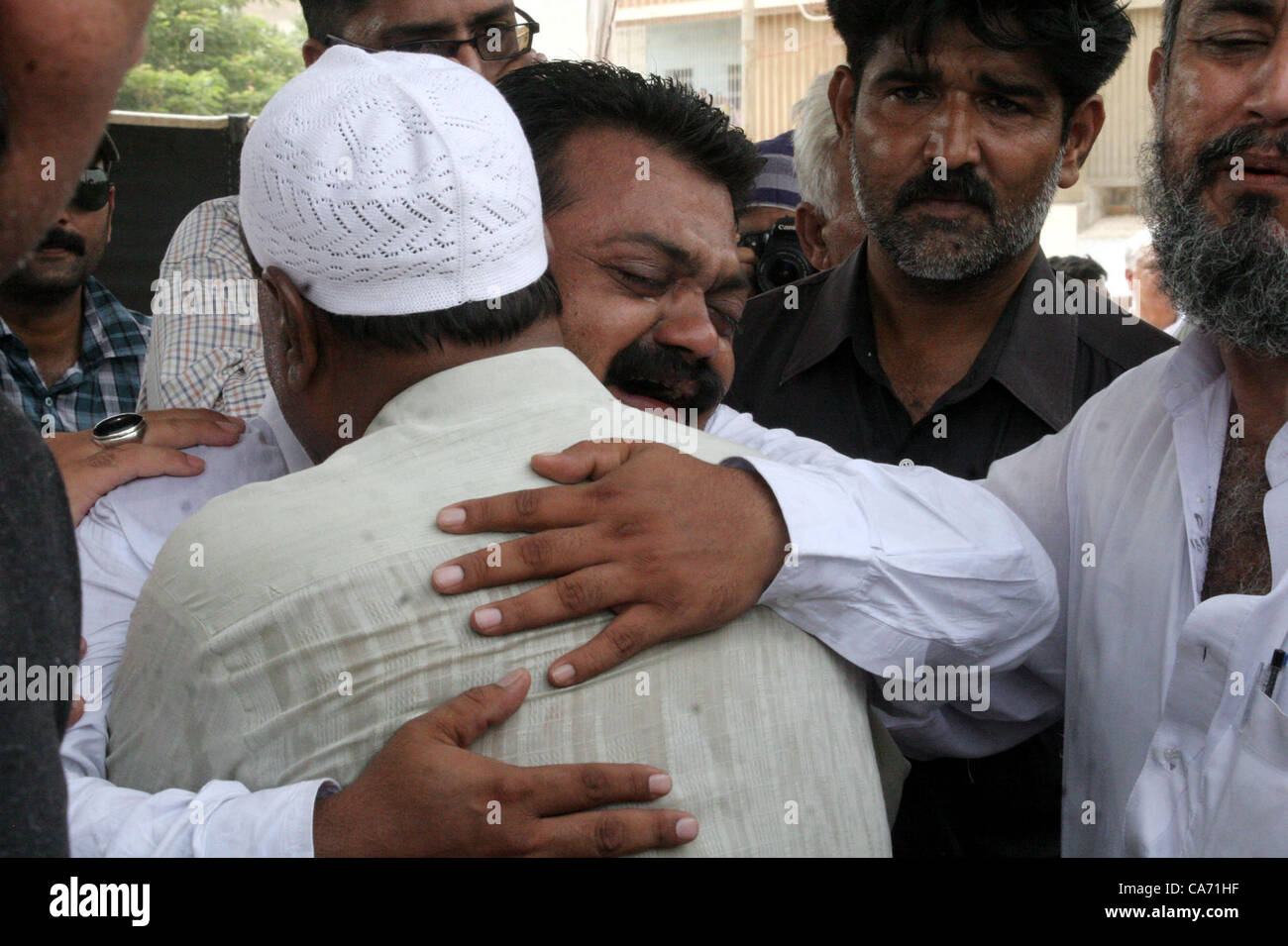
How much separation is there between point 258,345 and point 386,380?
54.0 inches

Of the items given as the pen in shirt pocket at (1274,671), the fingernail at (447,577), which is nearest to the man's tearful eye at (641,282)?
the fingernail at (447,577)

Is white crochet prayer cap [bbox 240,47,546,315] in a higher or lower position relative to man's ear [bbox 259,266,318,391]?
higher

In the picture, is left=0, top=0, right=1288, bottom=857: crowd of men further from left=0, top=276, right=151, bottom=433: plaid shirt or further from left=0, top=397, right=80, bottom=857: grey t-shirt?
left=0, top=276, right=151, bottom=433: plaid shirt

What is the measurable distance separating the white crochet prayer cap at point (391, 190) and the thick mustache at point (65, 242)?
7.83ft

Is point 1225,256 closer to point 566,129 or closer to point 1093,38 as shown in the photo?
point 1093,38

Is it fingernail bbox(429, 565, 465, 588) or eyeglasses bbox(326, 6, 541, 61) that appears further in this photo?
eyeglasses bbox(326, 6, 541, 61)

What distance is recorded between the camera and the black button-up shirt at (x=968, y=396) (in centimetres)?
240

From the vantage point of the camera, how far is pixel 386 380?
1.51 m

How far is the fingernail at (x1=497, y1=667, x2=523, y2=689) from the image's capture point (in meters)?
1.33

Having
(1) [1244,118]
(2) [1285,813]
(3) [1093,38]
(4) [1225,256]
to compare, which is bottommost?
(2) [1285,813]

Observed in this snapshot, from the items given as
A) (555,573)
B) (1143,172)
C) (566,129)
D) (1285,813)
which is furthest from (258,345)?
(1285,813)

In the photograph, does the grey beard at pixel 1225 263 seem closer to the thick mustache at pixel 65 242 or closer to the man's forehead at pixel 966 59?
the man's forehead at pixel 966 59

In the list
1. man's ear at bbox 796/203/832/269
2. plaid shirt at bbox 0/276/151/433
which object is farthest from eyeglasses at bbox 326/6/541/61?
plaid shirt at bbox 0/276/151/433

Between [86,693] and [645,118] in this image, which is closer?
[86,693]
